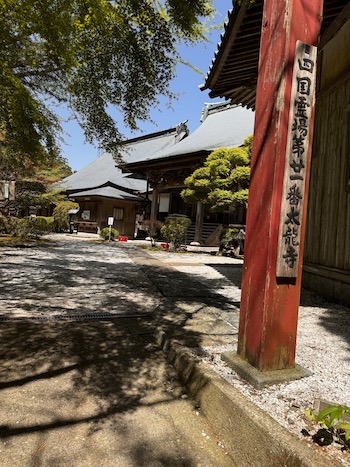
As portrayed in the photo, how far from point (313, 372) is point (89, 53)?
239 inches

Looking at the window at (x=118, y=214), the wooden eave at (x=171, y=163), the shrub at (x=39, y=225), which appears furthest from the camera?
the window at (x=118, y=214)

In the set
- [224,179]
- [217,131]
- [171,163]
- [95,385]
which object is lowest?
[95,385]

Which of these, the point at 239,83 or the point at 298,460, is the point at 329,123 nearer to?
the point at 239,83

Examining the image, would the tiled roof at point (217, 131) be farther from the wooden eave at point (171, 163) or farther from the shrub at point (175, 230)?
the shrub at point (175, 230)

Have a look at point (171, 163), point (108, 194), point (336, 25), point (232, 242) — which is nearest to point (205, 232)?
point (171, 163)

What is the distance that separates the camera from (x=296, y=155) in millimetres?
2041

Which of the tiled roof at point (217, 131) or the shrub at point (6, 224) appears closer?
the shrub at point (6, 224)

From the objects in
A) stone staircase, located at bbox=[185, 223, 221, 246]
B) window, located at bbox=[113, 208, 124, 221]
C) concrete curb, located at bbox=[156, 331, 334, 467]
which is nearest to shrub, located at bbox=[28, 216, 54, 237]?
window, located at bbox=[113, 208, 124, 221]

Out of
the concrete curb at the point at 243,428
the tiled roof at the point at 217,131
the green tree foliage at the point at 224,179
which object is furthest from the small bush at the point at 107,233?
the concrete curb at the point at 243,428

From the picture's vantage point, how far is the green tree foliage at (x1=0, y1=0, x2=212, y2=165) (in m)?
4.71

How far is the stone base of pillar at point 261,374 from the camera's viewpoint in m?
1.96

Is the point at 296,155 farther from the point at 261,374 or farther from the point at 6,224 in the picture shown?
the point at 6,224

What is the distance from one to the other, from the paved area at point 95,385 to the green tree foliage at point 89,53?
377 cm

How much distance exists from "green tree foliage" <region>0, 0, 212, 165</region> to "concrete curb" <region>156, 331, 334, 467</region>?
15.9ft
